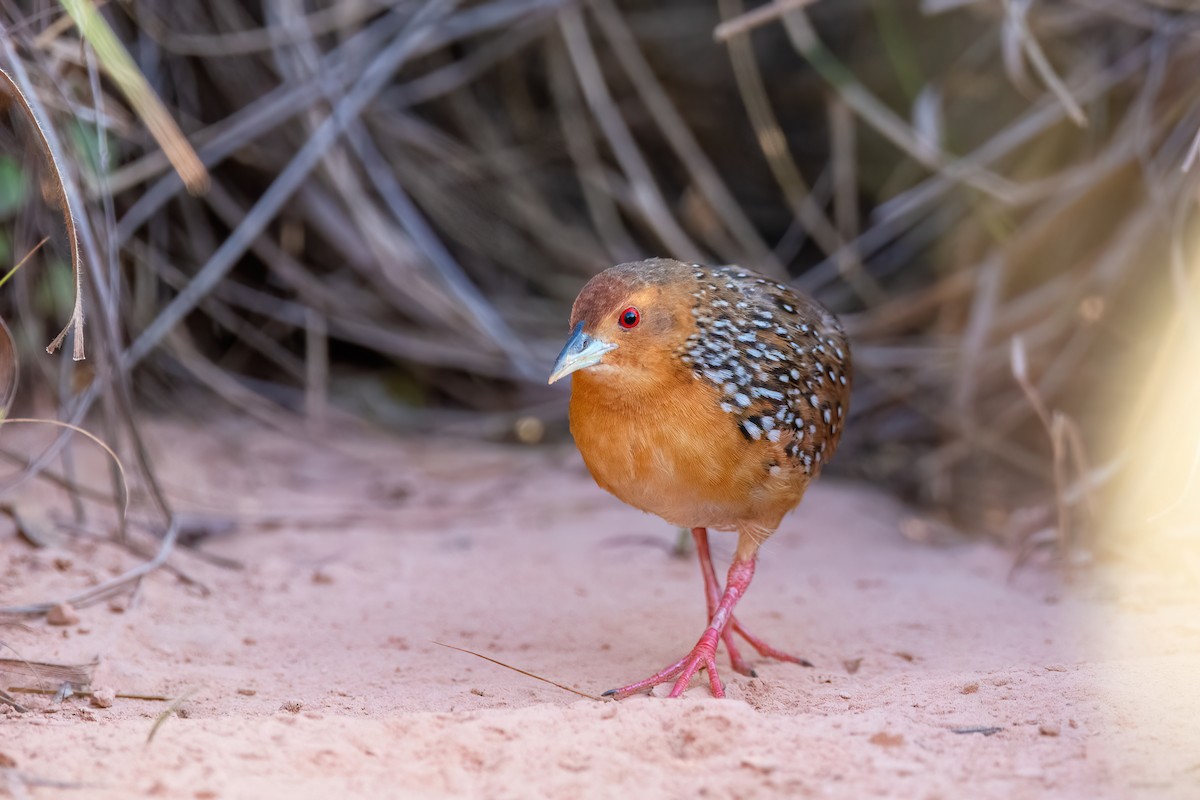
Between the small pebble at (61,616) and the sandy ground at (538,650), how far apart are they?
85 millimetres

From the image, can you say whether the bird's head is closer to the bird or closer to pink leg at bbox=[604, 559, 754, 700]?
the bird

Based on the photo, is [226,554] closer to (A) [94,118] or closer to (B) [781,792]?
(A) [94,118]

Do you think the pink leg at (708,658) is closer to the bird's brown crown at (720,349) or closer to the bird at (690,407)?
the bird at (690,407)

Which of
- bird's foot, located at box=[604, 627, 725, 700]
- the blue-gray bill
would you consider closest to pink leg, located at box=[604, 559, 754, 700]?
bird's foot, located at box=[604, 627, 725, 700]

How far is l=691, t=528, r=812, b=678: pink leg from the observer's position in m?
3.82

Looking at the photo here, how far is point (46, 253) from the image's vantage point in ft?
15.7

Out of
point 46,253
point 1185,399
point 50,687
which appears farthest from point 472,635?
point 1185,399

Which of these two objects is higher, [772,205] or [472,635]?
[772,205]

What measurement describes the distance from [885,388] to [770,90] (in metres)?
2.30

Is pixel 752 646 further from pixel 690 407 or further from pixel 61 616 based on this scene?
pixel 61 616

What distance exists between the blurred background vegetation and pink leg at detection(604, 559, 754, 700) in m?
1.68

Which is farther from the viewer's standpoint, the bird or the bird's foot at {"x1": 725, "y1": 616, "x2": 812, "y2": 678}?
the bird's foot at {"x1": 725, "y1": 616, "x2": 812, "y2": 678}

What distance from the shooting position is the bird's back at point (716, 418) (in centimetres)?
337

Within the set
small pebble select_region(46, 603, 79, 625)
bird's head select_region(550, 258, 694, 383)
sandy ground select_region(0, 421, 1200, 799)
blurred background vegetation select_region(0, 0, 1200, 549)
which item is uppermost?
blurred background vegetation select_region(0, 0, 1200, 549)
